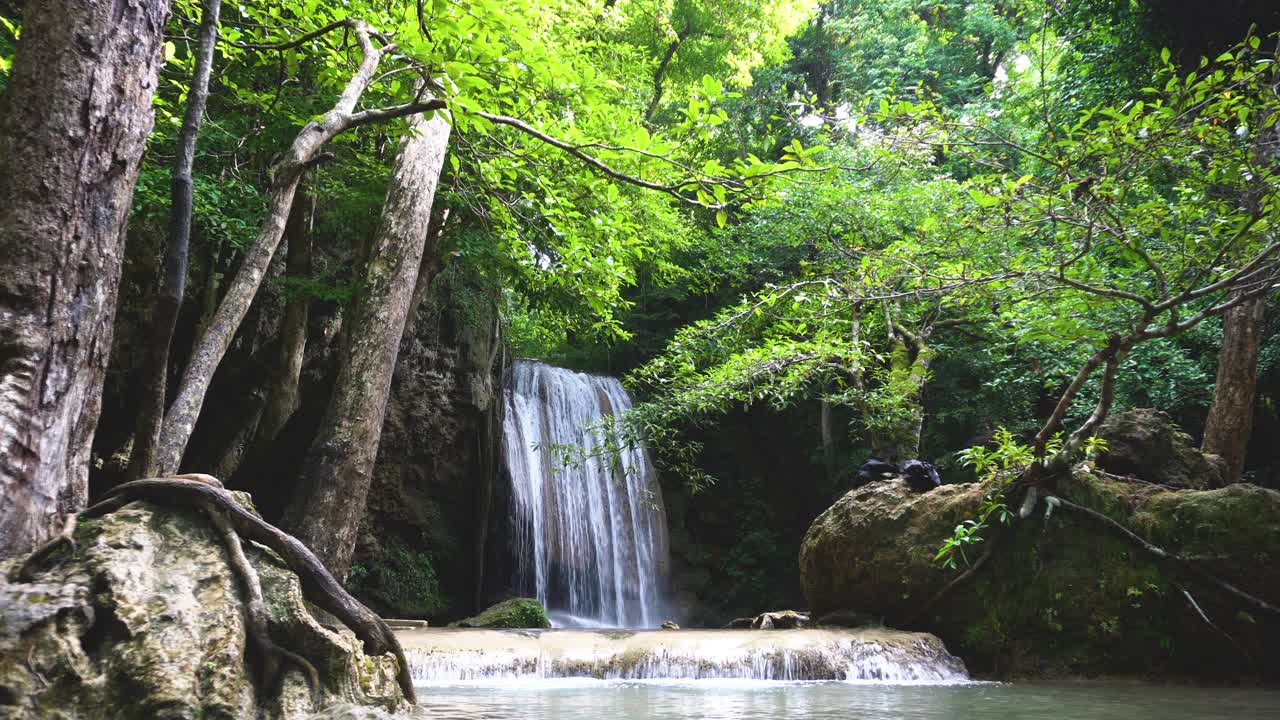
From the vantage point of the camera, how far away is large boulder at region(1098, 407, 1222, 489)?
7.76 metres

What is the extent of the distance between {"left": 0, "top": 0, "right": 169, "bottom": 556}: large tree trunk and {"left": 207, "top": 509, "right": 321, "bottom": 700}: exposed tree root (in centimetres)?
59

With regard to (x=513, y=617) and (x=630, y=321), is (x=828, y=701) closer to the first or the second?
(x=513, y=617)

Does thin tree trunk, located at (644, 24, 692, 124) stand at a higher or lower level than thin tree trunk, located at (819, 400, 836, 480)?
higher

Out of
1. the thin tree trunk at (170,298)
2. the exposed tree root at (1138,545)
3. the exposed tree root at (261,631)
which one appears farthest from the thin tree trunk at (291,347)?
the exposed tree root at (1138,545)

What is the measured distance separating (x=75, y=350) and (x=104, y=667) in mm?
1054

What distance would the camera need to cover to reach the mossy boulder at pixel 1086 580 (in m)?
6.58

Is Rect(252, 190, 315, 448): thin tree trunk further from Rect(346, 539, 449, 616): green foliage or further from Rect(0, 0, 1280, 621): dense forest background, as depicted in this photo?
Rect(346, 539, 449, 616): green foliage

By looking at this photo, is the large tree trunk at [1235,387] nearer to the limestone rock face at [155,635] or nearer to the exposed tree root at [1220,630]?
the exposed tree root at [1220,630]

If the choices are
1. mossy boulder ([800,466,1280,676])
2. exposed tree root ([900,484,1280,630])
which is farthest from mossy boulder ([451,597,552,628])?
exposed tree root ([900,484,1280,630])

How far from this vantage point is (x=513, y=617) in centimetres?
1081

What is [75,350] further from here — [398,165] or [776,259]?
[776,259]

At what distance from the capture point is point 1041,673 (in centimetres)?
712

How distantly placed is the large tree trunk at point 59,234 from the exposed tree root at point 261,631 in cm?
59

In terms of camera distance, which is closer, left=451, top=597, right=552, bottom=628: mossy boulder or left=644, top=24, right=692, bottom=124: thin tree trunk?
left=451, top=597, right=552, bottom=628: mossy boulder
